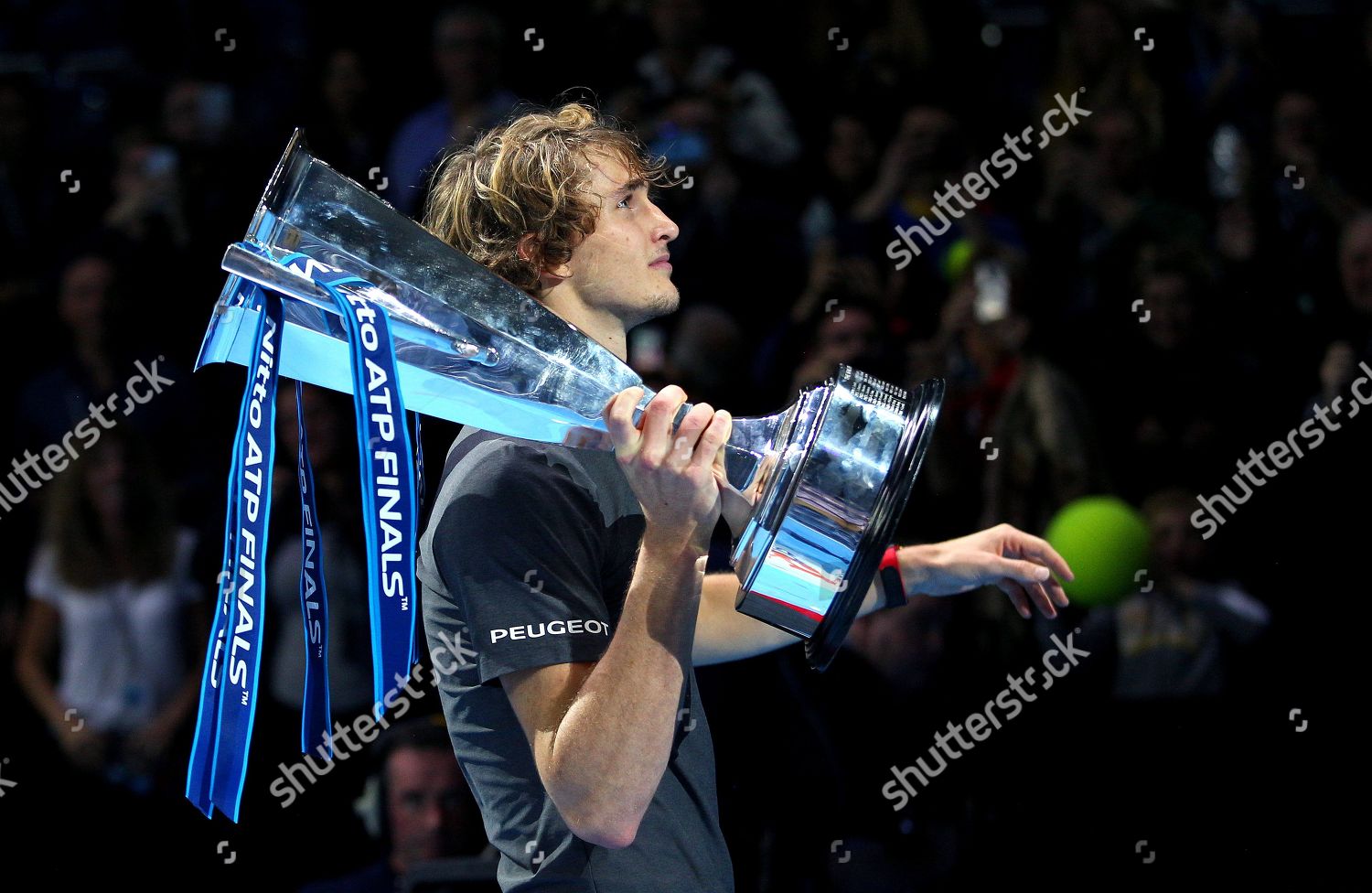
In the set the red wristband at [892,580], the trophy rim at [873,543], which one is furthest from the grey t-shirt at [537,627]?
the red wristband at [892,580]

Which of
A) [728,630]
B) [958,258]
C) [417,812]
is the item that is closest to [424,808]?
[417,812]

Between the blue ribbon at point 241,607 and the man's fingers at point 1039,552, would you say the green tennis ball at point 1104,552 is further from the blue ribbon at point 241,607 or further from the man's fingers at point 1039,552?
the blue ribbon at point 241,607

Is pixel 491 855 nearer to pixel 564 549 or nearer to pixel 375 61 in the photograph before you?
pixel 564 549

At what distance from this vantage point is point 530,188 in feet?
6.97

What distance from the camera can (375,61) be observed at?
5.66 metres

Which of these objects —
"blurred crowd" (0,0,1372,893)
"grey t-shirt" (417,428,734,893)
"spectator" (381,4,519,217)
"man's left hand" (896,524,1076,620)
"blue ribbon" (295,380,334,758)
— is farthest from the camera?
"spectator" (381,4,519,217)

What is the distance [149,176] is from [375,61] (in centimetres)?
102

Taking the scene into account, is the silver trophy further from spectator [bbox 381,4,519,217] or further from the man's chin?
spectator [bbox 381,4,519,217]

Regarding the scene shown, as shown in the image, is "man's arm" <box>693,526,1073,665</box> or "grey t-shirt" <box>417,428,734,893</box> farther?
"man's arm" <box>693,526,1073,665</box>

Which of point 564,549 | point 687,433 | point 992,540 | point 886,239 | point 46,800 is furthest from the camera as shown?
point 886,239

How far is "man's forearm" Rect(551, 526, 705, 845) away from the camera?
5.61 feet

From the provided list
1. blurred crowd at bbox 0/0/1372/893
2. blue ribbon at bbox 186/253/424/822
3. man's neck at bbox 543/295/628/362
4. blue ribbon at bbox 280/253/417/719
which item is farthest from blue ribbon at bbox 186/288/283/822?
Answer: blurred crowd at bbox 0/0/1372/893

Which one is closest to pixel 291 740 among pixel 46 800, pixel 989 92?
pixel 46 800

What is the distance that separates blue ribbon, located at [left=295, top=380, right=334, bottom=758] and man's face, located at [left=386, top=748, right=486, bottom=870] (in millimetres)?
1639
